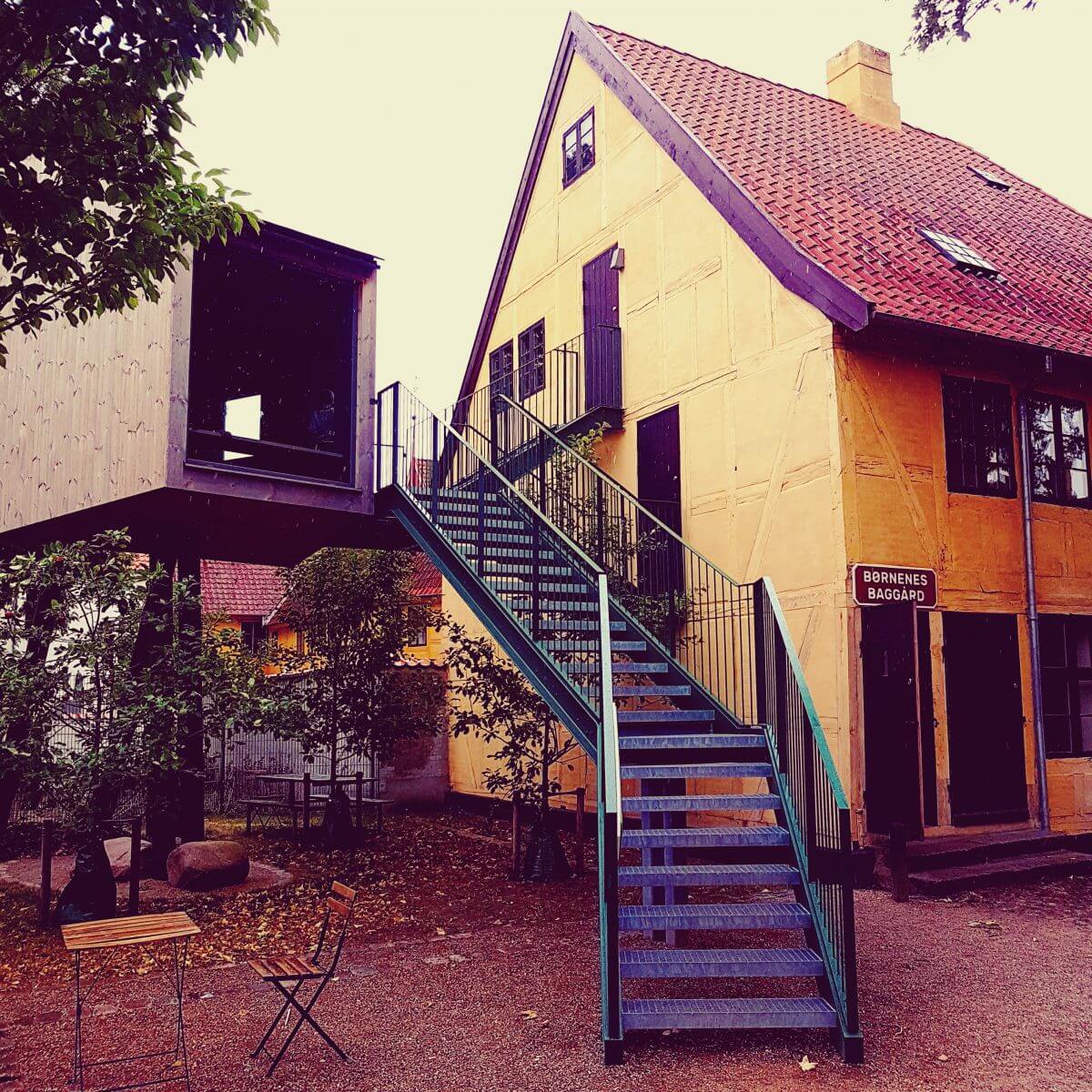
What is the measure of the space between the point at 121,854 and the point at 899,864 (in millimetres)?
7788

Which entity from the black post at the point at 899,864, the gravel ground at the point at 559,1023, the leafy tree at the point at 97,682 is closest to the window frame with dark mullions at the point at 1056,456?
the black post at the point at 899,864

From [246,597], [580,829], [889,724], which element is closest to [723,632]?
[889,724]

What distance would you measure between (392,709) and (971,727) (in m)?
7.45

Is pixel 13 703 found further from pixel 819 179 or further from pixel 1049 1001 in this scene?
pixel 819 179

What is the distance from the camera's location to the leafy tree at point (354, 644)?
14.3 meters

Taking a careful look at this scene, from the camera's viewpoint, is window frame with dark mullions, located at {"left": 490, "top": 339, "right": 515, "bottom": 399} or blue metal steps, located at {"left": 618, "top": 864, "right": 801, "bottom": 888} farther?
window frame with dark mullions, located at {"left": 490, "top": 339, "right": 515, "bottom": 399}

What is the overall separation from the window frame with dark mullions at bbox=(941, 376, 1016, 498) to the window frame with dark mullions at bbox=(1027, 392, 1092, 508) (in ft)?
1.14

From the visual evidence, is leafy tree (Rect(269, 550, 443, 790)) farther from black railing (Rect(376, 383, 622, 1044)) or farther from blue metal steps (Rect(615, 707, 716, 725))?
blue metal steps (Rect(615, 707, 716, 725))

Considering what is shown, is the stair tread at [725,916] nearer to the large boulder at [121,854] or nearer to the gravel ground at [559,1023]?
the gravel ground at [559,1023]

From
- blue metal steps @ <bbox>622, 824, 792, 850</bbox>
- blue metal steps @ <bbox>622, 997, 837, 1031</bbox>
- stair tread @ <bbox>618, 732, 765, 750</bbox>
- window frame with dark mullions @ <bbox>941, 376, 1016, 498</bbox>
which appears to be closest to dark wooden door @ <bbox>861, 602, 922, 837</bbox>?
window frame with dark mullions @ <bbox>941, 376, 1016, 498</bbox>

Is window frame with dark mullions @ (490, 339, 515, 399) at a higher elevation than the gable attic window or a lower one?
higher

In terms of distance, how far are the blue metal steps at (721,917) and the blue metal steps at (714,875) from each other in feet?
0.52

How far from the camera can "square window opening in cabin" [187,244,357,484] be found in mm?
12398

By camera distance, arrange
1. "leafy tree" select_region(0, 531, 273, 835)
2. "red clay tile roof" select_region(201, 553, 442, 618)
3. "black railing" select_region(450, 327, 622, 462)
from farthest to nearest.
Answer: "red clay tile roof" select_region(201, 553, 442, 618) → "black railing" select_region(450, 327, 622, 462) → "leafy tree" select_region(0, 531, 273, 835)
